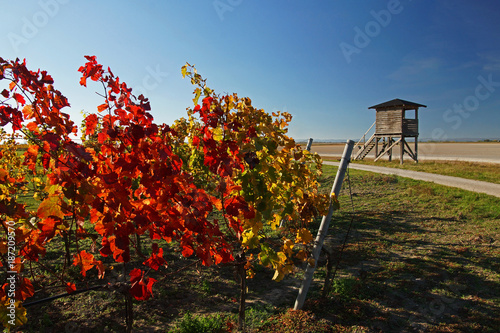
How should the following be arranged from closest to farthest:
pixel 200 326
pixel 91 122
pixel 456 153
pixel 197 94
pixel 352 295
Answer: pixel 91 122 → pixel 197 94 → pixel 200 326 → pixel 352 295 → pixel 456 153

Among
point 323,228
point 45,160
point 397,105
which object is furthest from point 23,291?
point 397,105

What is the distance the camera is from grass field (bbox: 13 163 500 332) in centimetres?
320

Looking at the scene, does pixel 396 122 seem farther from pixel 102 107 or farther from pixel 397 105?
pixel 102 107

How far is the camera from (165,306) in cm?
361

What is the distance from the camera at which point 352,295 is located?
3822 mm

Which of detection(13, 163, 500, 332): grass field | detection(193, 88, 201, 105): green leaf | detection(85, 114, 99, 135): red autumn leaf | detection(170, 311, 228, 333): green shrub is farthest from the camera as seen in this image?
detection(13, 163, 500, 332): grass field

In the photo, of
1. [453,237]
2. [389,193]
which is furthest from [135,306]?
[389,193]

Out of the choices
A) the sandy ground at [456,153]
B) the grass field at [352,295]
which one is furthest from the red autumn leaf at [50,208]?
the sandy ground at [456,153]

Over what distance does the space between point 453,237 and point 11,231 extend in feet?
24.0

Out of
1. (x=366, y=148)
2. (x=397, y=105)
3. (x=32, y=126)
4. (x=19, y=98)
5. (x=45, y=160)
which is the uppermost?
(x=397, y=105)

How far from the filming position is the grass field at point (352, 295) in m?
3.20

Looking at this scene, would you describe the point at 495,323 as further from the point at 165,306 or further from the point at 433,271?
the point at 165,306

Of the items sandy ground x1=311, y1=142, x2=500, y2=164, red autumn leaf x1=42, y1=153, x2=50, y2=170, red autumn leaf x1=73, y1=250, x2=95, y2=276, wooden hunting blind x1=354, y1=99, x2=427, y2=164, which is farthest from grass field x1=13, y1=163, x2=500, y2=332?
sandy ground x1=311, y1=142, x2=500, y2=164

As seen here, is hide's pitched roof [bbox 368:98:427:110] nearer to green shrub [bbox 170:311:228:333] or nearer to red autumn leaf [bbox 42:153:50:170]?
green shrub [bbox 170:311:228:333]
